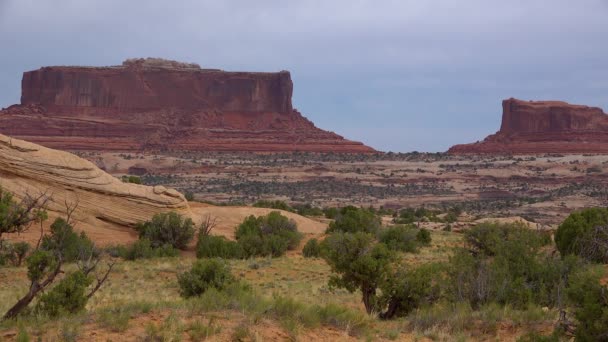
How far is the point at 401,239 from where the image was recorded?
2536cm

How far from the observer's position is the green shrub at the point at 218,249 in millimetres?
22906

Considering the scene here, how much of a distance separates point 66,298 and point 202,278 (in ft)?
17.5

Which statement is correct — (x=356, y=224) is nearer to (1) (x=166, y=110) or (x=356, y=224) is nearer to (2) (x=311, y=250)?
(2) (x=311, y=250)

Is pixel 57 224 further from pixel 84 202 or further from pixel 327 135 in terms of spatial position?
pixel 327 135

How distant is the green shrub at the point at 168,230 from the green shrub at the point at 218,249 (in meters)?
0.76

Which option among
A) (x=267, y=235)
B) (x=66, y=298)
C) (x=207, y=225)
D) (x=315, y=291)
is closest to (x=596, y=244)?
(x=315, y=291)

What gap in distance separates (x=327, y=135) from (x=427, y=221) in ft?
231

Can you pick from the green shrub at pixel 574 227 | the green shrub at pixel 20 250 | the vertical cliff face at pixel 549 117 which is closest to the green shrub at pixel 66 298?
the green shrub at pixel 20 250

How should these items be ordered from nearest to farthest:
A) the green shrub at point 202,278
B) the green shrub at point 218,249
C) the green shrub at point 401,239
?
the green shrub at point 202,278 → the green shrub at point 218,249 → the green shrub at point 401,239

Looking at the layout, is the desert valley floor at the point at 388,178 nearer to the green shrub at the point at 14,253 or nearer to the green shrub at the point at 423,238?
the green shrub at the point at 423,238

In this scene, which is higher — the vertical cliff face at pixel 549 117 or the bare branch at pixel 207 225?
the vertical cliff face at pixel 549 117

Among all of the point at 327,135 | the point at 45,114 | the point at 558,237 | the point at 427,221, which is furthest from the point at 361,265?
the point at 45,114

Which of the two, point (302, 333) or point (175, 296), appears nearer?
point (302, 333)

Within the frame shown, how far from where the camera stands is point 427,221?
38812 mm
